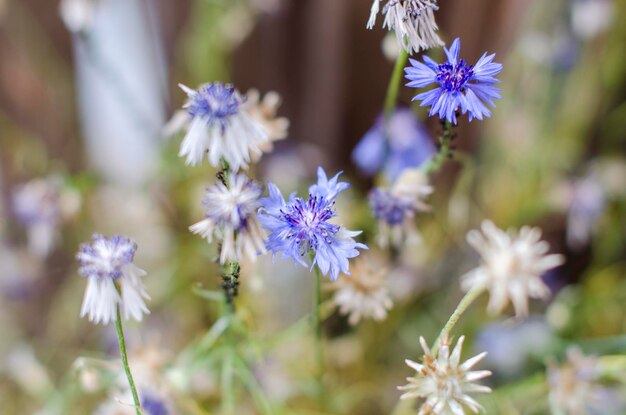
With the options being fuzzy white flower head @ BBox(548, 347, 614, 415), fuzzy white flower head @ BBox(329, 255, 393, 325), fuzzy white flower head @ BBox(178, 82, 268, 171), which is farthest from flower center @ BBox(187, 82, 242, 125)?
fuzzy white flower head @ BBox(548, 347, 614, 415)

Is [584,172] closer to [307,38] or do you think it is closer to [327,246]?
[307,38]

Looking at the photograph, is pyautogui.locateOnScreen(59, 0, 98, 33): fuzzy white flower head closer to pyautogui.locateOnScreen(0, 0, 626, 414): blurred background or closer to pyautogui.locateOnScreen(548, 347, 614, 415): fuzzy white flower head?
pyautogui.locateOnScreen(0, 0, 626, 414): blurred background

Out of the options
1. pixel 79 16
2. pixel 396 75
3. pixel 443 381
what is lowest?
pixel 443 381

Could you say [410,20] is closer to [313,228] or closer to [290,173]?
[313,228]

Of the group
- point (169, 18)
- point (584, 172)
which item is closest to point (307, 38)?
point (169, 18)

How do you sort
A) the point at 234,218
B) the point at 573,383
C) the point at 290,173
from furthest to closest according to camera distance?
1. the point at 290,173
2. the point at 573,383
3. the point at 234,218

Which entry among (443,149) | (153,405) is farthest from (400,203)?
(153,405)
